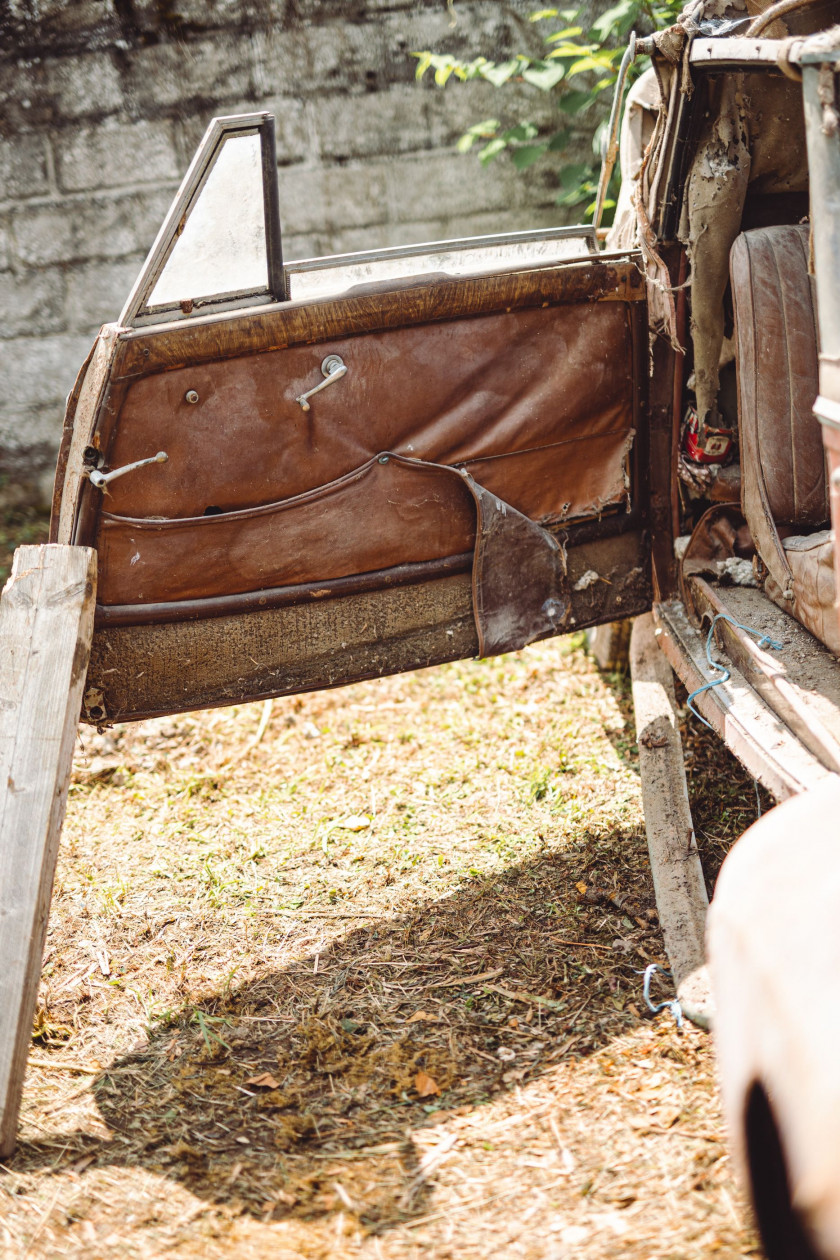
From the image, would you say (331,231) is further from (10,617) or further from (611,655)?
(10,617)

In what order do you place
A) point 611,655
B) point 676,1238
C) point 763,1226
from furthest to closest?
point 611,655
point 676,1238
point 763,1226

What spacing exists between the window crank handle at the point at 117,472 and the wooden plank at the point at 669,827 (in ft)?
5.18

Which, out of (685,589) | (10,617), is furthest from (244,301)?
(685,589)

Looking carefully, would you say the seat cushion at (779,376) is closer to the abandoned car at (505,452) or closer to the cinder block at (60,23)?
the abandoned car at (505,452)

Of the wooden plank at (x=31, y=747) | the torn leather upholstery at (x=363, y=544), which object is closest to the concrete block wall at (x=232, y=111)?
the torn leather upholstery at (x=363, y=544)

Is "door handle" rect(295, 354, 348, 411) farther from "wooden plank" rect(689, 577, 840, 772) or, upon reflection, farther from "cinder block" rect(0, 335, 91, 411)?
"cinder block" rect(0, 335, 91, 411)

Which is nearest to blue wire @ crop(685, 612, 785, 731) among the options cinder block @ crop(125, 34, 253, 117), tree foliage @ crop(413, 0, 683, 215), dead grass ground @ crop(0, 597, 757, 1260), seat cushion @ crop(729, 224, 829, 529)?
seat cushion @ crop(729, 224, 829, 529)

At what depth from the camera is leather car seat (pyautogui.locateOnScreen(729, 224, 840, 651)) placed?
250 cm

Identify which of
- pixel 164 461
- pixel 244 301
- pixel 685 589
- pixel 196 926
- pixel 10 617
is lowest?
pixel 196 926

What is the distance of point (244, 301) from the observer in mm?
2365

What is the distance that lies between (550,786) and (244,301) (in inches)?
69.3

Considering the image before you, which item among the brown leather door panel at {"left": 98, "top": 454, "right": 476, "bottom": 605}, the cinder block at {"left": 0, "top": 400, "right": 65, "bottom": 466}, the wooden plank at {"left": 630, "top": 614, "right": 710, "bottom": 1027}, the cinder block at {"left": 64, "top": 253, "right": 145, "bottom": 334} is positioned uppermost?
the cinder block at {"left": 64, "top": 253, "right": 145, "bottom": 334}

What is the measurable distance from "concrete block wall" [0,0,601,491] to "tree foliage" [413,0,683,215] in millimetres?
79

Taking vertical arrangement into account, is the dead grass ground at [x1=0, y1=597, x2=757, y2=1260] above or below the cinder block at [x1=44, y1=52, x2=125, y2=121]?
below
